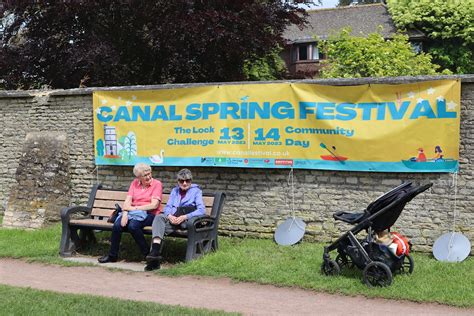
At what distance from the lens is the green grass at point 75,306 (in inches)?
218

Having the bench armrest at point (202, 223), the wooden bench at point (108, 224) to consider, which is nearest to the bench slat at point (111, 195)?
the wooden bench at point (108, 224)

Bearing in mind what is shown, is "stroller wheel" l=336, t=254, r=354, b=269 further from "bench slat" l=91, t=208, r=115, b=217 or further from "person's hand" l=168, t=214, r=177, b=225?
"bench slat" l=91, t=208, r=115, b=217

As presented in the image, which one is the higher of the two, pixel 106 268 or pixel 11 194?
pixel 11 194

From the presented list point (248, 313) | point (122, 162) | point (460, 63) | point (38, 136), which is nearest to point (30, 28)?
point (38, 136)

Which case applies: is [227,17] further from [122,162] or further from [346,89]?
[346,89]

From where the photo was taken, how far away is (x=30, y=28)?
18.2 metres

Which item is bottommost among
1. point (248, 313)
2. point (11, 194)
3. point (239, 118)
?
point (248, 313)

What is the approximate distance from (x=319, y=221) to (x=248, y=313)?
3392mm

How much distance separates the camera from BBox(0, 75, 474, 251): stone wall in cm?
802

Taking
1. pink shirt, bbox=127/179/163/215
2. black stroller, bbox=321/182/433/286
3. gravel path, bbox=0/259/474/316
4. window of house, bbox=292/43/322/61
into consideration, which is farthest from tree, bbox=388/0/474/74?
gravel path, bbox=0/259/474/316

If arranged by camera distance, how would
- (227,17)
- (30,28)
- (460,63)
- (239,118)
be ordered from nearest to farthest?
(239,118) < (227,17) < (30,28) < (460,63)

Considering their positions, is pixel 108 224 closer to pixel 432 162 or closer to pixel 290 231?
pixel 290 231

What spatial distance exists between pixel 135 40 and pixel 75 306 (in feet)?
47.0

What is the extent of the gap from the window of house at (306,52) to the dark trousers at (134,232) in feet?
93.9
